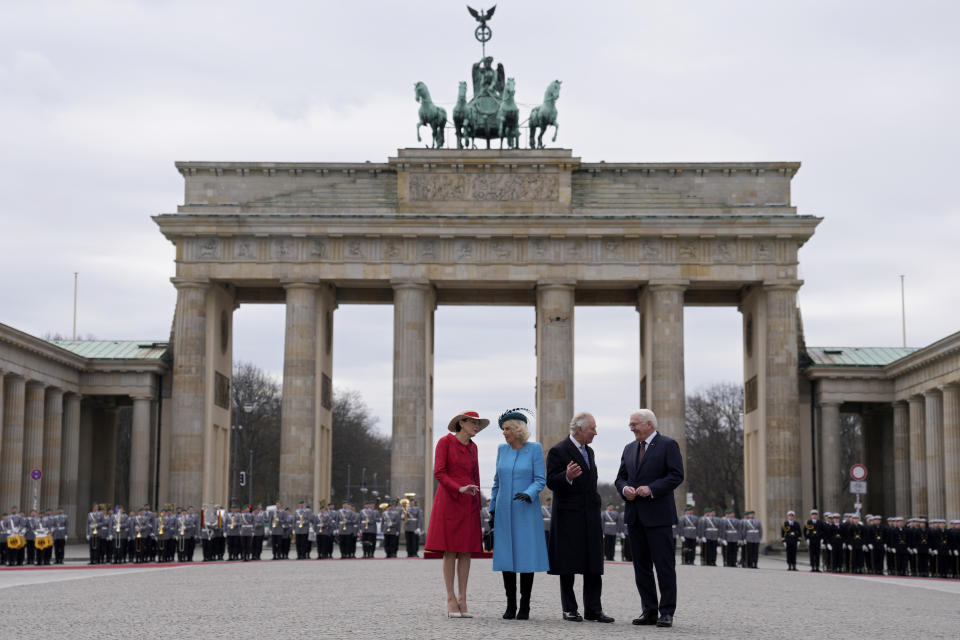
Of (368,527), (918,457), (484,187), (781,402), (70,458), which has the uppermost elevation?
(484,187)

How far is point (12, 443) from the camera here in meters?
45.1

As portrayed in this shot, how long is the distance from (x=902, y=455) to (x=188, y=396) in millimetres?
27465

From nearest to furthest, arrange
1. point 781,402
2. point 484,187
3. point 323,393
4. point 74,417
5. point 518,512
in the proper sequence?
point 518,512 → point 781,402 → point 484,187 → point 74,417 → point 323,393

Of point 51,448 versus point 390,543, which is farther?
point 51,448

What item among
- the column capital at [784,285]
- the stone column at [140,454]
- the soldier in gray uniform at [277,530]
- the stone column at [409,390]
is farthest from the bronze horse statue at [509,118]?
the soldier in gray uniform at [277,530]

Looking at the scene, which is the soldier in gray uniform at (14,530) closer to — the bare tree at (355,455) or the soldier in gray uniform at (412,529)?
the soldier in gray uniform at (412,529)

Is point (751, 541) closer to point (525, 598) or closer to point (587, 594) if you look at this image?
point (587, 594)

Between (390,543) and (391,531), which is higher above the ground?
(391,531)

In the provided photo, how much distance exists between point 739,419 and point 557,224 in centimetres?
5169

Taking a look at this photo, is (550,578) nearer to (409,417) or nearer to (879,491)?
(409,417)

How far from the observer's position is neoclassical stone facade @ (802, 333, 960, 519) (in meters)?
43.9

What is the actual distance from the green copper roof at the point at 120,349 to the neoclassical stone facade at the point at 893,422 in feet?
86.8

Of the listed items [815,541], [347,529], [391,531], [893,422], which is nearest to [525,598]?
[815,541]

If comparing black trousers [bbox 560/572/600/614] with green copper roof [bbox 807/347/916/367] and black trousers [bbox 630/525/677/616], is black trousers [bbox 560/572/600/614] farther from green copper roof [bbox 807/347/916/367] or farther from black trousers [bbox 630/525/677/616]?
green copper roof [bbox 807/347/916/367]
